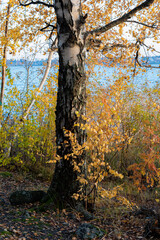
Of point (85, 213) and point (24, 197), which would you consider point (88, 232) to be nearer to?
point (85, 213)

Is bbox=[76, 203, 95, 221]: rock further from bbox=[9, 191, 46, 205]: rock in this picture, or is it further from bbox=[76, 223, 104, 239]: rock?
bbox=[9, 191, 46, 205]: rock

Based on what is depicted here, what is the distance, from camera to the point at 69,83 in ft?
10.2

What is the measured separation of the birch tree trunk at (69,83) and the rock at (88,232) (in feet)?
2.12

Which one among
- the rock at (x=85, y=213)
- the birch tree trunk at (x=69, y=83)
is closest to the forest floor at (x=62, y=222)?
the rock at (x=85, y=213)

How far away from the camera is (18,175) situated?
16.5 ft

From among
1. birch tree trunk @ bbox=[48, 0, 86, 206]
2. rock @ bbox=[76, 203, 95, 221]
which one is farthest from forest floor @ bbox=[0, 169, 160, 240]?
birch tree trunk @ bbox=[48, 0, 86, 206]

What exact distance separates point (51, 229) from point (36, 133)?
8.67 ft

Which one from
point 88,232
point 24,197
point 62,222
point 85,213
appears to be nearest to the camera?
point 88,232

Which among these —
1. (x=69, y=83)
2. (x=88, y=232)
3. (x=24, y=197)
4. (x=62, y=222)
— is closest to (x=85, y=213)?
(x=62, y=222)

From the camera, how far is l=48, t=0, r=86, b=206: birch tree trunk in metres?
3.09

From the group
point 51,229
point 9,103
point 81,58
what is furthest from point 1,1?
point 51,229

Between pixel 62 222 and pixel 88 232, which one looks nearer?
pixel 88 232

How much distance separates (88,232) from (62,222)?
0.50 meters

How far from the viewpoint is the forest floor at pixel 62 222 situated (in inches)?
98.2
